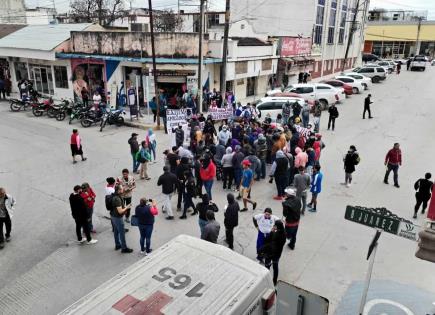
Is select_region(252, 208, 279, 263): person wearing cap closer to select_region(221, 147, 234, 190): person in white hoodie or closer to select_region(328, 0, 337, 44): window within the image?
select_region(221, 147, 234, 190): person in white hoodie

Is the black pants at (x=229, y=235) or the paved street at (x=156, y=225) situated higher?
the black pants at (x=229, y=235)

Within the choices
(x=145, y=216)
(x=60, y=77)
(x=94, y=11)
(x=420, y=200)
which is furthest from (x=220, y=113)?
(x=94, y=11)

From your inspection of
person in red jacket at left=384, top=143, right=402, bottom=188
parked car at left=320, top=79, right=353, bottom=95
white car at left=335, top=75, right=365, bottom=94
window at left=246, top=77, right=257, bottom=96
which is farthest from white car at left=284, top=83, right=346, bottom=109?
person in red jacket at left=384, top=143, right=402, bottom=188

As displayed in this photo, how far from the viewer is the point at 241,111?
18.6 m

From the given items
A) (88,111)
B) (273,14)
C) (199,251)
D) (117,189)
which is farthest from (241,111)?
(273,14)

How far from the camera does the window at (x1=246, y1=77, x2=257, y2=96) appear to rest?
94.6 feet

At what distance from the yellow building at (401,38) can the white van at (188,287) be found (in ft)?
253

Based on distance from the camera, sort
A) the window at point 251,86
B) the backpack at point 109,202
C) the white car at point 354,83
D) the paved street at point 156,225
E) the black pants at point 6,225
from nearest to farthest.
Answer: the paved street at point 156,225 → the backpack at point 109,202 → the black pants at point 6,225 → the window at point 251,86 → the white car at point 354,83

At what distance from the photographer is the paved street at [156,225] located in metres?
7.60

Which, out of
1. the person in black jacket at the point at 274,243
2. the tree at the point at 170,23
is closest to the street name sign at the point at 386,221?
the person in black jacket at the point at 274,243

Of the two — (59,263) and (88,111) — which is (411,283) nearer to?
(59,263)

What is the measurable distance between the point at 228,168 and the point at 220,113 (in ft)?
22.4

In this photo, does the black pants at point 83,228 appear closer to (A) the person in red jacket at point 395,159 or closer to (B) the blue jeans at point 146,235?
(B) the blue jeans at point 146,235

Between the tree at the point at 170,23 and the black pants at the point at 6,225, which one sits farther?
the tree at the point at 170,23
